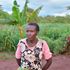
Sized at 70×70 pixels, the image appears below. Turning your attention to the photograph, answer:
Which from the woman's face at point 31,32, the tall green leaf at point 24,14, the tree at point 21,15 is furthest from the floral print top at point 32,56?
the tall green leaf at point 24,14

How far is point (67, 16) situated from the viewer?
27.6 m

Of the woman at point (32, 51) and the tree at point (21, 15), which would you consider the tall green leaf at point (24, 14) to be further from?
the woman at point (32, 51)

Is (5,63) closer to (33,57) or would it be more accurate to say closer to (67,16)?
(33,57)

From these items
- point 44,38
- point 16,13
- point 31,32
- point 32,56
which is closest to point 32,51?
point 32,56

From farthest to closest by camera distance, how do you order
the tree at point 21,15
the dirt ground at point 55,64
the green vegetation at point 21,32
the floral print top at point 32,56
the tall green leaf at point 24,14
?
1. the tall green leaf at point 24,14
2. the green vegetation at point 21,32
3. the tree at point 21,15
4. the dirt ground at point 55,64
5. the floral print top at point 32,56

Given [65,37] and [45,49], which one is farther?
[65,37]

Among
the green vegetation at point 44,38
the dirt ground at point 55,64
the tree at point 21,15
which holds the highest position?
the tree at point 21,15

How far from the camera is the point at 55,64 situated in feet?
35.2

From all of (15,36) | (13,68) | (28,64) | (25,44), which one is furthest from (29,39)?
(15,36)

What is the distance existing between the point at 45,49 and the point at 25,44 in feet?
0.85

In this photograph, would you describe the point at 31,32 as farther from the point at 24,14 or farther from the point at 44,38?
the point at 44,38

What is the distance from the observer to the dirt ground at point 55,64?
33.8 feet

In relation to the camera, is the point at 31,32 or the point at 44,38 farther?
the point at 44,38

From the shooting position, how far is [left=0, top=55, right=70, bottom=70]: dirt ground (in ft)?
33.8
